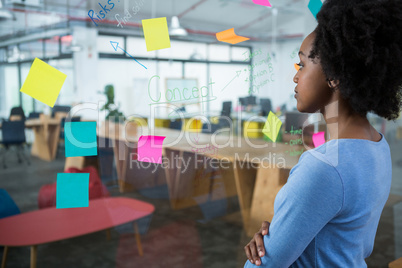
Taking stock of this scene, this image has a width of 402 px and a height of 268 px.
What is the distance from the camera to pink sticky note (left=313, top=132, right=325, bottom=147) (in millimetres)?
1466

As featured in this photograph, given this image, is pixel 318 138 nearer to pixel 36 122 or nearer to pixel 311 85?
pixel 311 85

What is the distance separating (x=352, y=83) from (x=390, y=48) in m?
0.10

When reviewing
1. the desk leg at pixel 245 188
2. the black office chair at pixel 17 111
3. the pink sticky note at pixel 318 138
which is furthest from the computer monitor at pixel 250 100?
the black office chair at pixel 17 111

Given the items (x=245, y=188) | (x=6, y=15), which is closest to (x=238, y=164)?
(x=245, y=188)

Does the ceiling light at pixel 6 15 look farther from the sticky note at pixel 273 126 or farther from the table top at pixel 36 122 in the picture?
the sticky note at pixel 273 126

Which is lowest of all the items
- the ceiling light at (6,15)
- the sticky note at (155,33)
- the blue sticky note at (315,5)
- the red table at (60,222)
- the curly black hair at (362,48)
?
the red table at (60,222)

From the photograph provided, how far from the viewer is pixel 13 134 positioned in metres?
3.96

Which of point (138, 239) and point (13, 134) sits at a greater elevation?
point (13, 134)

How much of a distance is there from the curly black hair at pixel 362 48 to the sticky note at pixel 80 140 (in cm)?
80

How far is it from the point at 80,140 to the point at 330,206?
33.2 inches

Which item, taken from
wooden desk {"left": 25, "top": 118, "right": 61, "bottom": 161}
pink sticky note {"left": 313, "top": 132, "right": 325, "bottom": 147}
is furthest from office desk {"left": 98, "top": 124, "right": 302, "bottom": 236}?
wooden desk {"left": 25, "top": 118, "right": 61, "bottom": 161}

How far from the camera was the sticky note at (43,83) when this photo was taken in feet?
3.67

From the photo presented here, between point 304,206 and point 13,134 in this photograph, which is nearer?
point 304,206

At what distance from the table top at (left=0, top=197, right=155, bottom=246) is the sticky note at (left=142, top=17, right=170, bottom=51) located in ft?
3.17
